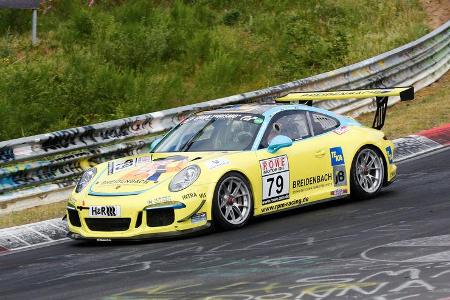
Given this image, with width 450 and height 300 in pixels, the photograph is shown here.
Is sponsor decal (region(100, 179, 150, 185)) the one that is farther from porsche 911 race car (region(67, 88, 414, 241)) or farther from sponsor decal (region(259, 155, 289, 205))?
sponsor decal (region(259, 155, 289, 205))

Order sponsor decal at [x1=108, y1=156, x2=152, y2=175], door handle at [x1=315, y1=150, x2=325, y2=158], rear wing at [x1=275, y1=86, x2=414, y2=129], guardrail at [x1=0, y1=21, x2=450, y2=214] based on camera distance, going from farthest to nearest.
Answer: guardrail at [x1=0, y1=21, x2=450, y2=214], rear wing at [x1=275, y1=86, x2=414, y2=129], door handle at [x1=315, y1=150, x2=325, y2=158], sponsor decal at [x1=108, y1=156, x2=152, y2=175]

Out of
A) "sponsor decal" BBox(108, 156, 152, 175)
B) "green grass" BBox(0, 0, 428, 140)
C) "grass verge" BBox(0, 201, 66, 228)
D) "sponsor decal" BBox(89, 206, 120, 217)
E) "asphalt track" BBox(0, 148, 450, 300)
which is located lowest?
"asphalt track" BBox(0, 148, 450, 300)

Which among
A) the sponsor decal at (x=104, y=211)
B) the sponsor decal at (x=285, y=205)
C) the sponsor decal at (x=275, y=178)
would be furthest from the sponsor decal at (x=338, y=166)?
→ the sponsor decal at (x=104, y=211)

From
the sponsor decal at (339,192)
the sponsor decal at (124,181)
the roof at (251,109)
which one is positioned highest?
the roof at (251,109)

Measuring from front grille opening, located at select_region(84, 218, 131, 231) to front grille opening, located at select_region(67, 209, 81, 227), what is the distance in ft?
0.50

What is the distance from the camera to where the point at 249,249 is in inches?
384

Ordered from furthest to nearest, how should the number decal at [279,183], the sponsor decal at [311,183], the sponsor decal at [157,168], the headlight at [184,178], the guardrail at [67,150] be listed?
the guardrail at [67,150] < the sponsor decal at [311,183] < the number decal at [279,183] < the sponsor decal at [157,168] < the headlight at [184,178]

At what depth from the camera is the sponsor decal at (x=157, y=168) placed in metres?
10.9

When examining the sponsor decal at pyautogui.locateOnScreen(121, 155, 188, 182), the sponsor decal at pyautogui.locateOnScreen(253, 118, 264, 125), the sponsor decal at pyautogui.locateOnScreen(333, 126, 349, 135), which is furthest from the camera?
the sponsor decal at pyautogui.locateOnScreen(333, 126, 349, 135)

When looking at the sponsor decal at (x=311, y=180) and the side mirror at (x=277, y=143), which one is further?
the sponsor decal at (x=311, y=180)

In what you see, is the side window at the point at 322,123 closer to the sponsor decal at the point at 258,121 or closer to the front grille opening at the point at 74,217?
the sponsor decal at the point at 258,121

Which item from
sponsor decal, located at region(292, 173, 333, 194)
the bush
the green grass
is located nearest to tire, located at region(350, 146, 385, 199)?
sponsor decal, located at region(292, 173, 333, 194)

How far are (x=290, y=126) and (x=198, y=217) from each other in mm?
2032

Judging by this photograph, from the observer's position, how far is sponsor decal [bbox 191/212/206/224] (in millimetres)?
10641
